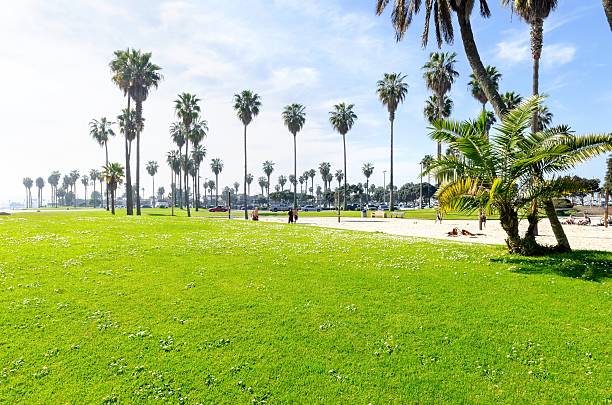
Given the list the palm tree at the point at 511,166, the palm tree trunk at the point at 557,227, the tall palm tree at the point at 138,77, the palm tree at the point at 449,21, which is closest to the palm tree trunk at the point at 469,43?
the palm tree at the point at 449,21

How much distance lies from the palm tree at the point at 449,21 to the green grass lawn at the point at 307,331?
828cm

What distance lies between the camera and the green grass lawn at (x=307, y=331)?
6.11 m

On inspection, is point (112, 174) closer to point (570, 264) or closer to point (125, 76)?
point (125, 76)

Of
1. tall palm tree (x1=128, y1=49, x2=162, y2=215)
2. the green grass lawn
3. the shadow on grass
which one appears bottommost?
the green grass lawn

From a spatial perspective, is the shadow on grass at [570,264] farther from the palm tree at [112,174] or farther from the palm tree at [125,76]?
the palm tree at [112,174]

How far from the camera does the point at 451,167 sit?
15398 millimetres

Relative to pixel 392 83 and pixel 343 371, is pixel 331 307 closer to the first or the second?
pixel 343 371

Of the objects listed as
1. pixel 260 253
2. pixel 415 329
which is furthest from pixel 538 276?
pixel 260 253

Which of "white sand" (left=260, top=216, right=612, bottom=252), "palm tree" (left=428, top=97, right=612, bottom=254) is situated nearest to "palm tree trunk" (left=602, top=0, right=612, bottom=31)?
"palm tree" (left=428, top=97, right=612, bottom=254)

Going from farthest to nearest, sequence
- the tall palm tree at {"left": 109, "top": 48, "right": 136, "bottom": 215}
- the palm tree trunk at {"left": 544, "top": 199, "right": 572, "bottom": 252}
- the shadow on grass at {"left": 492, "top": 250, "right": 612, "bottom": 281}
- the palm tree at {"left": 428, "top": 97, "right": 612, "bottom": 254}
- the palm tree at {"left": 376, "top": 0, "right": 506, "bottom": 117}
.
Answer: the tall palm tree at {"left": 109, "top": 48, "right": 136, "bottom": 215}, the palm tree at {"left": 376, "top": 0, "right": 506, "bottom": 117}, the palm tree trunk at {"left": 544, "top": 199, "right": 572, "bottom": 252}, the palm tree at {"left": 428, "top": 97, "right": 612, "bottom": 254}, the shadow on grass at {"left": 492, "top": 250, "right": 612, "bottom": 281}

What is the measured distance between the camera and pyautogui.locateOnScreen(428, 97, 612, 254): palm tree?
45.8 ft

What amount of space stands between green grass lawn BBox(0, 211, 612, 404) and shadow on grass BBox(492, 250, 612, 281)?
0.30 ft

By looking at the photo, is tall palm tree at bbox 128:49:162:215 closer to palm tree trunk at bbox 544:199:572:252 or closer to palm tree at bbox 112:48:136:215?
palm tree at bbox 112:48:136:215

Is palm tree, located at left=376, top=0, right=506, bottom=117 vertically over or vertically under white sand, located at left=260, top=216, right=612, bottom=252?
over
